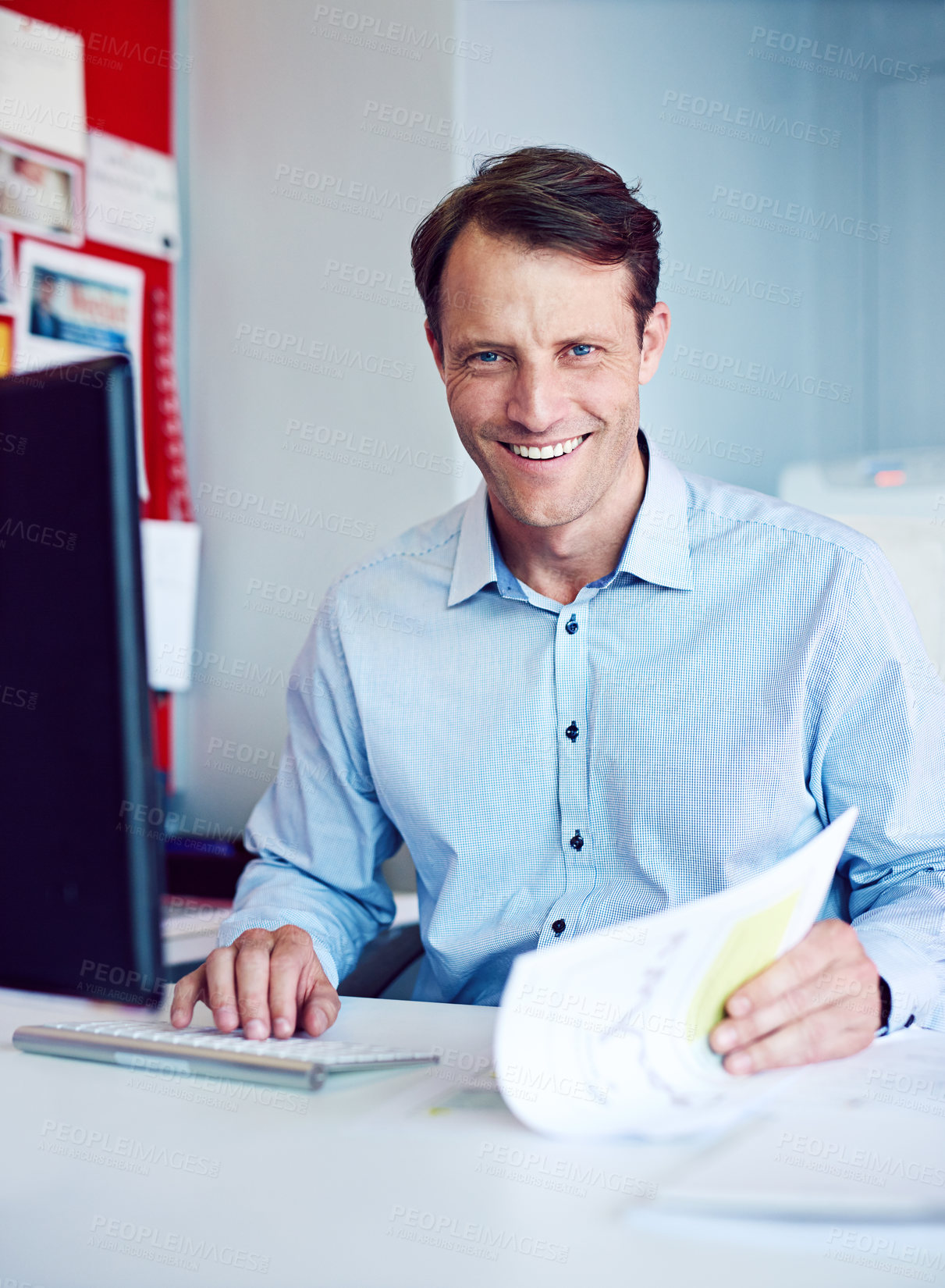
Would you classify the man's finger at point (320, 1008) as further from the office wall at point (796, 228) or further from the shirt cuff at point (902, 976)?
the office wall at point (796, 228)

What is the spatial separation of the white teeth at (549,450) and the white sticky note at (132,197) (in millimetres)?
1117

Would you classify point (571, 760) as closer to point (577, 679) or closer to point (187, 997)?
point (577, 679)

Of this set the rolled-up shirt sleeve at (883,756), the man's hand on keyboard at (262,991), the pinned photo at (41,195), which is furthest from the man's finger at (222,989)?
the pinned photo at (41,195)

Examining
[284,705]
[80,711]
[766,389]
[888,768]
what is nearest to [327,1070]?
[80,711]

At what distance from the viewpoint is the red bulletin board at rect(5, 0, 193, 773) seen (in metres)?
1.94

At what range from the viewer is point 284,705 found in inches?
77.8

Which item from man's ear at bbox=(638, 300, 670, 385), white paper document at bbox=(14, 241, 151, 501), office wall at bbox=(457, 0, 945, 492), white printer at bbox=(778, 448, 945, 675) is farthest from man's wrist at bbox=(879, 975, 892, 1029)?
office wall at bbox=(457, 0, 945, 492)

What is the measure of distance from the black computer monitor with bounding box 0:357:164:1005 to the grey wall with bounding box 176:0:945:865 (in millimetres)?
1267

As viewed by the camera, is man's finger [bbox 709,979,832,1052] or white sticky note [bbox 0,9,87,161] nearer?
man's finger [bbox 709,979,832,1052]

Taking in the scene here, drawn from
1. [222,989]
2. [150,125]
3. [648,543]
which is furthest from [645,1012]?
[150,125]

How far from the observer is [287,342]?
1943mm

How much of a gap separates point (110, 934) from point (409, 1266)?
0.66 ft

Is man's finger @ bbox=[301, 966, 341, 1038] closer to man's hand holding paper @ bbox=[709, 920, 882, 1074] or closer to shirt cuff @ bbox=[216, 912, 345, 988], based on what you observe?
shirt cuff @ bbox=[216, 912, 345, 988]

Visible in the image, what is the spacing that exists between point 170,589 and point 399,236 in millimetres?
730
